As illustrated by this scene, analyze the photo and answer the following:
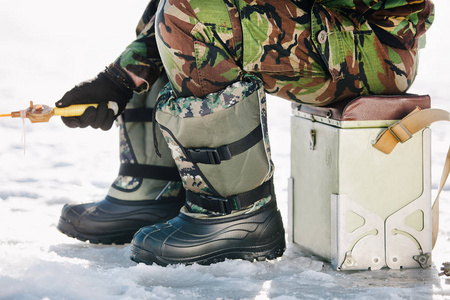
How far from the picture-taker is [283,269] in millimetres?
2062

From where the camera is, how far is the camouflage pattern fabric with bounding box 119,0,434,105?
78.9 inches

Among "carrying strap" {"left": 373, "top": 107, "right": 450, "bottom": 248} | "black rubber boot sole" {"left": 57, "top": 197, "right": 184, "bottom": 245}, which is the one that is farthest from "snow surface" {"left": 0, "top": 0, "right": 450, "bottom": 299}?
"carrying strap" {"left": 373, "top": 107, "right": 450, "bottom": 248}

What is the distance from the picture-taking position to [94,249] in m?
2.37

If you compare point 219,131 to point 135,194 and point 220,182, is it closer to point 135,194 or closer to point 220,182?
point 220,182

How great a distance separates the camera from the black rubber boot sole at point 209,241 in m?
2.10

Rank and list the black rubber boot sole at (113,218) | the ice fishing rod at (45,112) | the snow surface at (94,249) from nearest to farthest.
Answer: the snow surface at (94,249)
the ice fishing rod at (45,112)
the black rubber boot sole at (113,218)

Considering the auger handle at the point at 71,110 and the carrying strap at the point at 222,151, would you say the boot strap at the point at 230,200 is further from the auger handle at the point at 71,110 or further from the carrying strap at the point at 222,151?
the auger handle at the point at 71,110

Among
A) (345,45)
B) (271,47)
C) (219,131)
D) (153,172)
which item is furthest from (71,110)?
(345,45)

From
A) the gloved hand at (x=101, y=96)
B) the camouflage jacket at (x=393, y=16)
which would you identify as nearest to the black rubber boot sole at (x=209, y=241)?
the gloved hand at (x=101, y=96)

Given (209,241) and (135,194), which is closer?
(209,241)

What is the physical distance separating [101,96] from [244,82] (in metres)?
0.54

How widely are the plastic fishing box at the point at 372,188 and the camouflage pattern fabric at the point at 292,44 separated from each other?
9cm

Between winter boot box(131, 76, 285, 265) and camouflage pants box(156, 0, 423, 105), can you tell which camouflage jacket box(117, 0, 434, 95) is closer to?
camouflage pants box(156, 0, 423, 105)

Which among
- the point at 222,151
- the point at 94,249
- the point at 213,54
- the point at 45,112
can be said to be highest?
the point at 213,54
